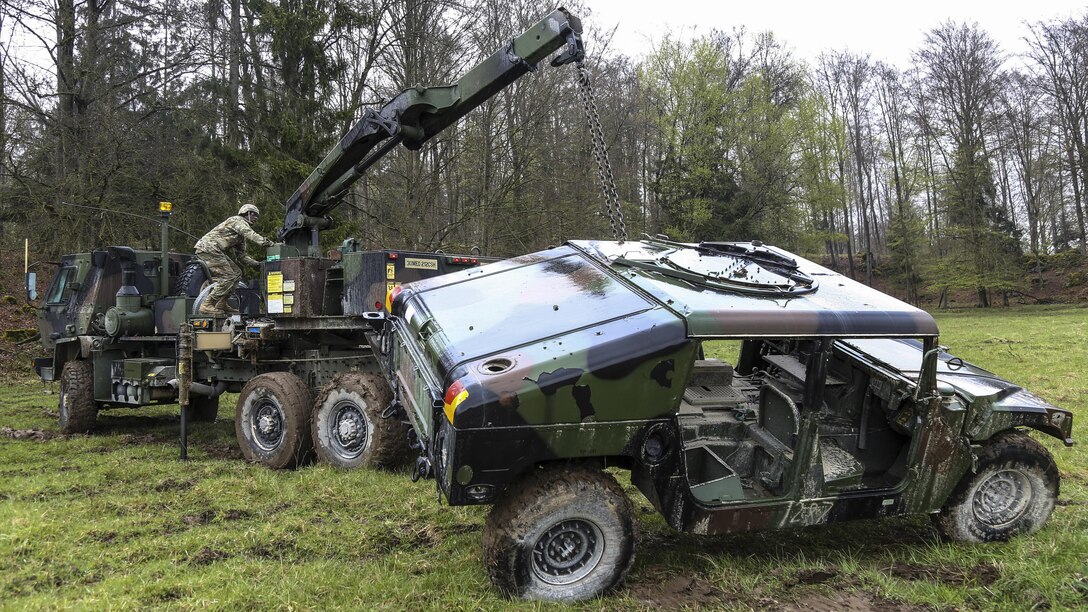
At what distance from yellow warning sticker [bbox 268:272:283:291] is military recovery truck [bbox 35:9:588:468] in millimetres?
18

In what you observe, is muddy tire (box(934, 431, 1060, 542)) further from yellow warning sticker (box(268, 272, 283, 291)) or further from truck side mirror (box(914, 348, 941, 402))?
yellow warning sticker (box(268, 272, 283, 291))

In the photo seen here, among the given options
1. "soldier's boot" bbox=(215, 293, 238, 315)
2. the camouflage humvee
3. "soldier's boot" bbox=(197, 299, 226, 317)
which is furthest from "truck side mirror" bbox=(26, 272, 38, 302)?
the camouflage humvee

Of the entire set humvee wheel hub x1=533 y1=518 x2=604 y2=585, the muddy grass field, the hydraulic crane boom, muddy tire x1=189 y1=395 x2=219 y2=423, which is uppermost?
the hydraulic crane boom

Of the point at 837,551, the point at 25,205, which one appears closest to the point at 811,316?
the point at 837,551

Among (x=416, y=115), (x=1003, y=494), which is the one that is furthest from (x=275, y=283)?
(x=1003, y=494)

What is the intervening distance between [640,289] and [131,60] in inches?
768

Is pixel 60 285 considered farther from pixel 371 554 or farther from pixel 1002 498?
pixel 1002 498

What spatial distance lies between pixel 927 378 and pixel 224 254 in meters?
7.20

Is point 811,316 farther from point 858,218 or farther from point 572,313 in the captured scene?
point 858,218

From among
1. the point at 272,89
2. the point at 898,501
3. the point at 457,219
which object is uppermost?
the point at 272,89

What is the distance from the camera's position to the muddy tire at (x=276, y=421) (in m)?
7.21

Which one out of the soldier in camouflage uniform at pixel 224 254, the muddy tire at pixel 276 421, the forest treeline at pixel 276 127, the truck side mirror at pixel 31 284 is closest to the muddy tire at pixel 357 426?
the muddy tire at pixel 276 421

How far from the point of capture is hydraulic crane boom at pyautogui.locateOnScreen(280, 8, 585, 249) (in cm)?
708

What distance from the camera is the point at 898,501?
4.41 m
